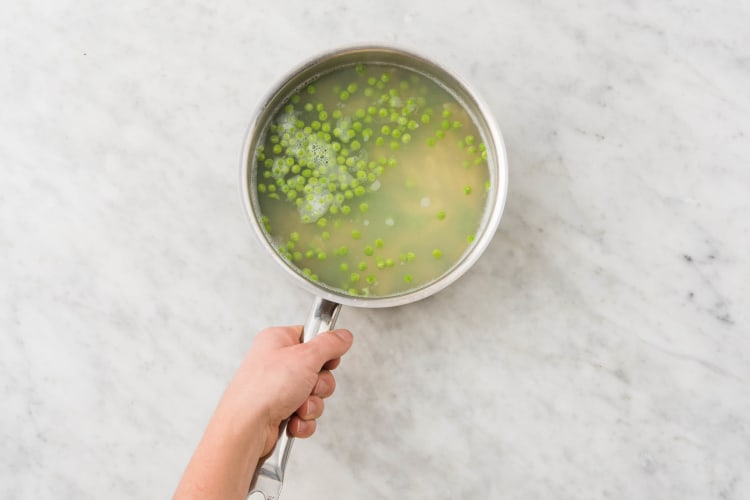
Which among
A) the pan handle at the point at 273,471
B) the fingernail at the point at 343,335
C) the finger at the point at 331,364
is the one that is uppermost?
the fingernail at the point at 343,335

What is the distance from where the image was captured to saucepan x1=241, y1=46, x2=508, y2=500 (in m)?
1.28

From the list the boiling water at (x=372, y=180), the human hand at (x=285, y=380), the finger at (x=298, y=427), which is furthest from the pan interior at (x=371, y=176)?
the finger at (x=298, y=427)

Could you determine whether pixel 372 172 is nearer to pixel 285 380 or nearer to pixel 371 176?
pixel 371 176

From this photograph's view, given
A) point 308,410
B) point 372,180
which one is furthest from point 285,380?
point 372,180

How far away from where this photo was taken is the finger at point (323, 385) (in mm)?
1256

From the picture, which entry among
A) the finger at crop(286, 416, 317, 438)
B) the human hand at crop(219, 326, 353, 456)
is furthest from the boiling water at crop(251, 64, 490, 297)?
the finger at crop(286, 416, 317, 438)

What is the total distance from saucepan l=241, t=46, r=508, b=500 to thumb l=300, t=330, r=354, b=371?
0.08m

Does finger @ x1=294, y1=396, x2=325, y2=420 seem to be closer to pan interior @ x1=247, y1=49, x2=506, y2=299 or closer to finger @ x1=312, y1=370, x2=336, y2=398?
Answer: finger @ x1=312, y1=370, x2=336, y2=398

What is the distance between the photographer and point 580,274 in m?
1.39

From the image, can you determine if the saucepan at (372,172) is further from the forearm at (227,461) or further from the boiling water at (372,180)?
the forearm at (227,461)

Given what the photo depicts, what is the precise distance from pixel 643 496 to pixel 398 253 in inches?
27.9

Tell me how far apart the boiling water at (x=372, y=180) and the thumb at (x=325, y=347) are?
0.31 feet

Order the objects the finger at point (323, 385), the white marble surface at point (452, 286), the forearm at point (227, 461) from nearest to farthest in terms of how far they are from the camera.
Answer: the forearm at point (227, 461) → the finger at point (323, 385) → the white marble surface at point (452, 286)

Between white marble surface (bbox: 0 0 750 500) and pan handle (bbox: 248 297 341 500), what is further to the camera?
white marble surface (bbox: 0 0 750 500)
